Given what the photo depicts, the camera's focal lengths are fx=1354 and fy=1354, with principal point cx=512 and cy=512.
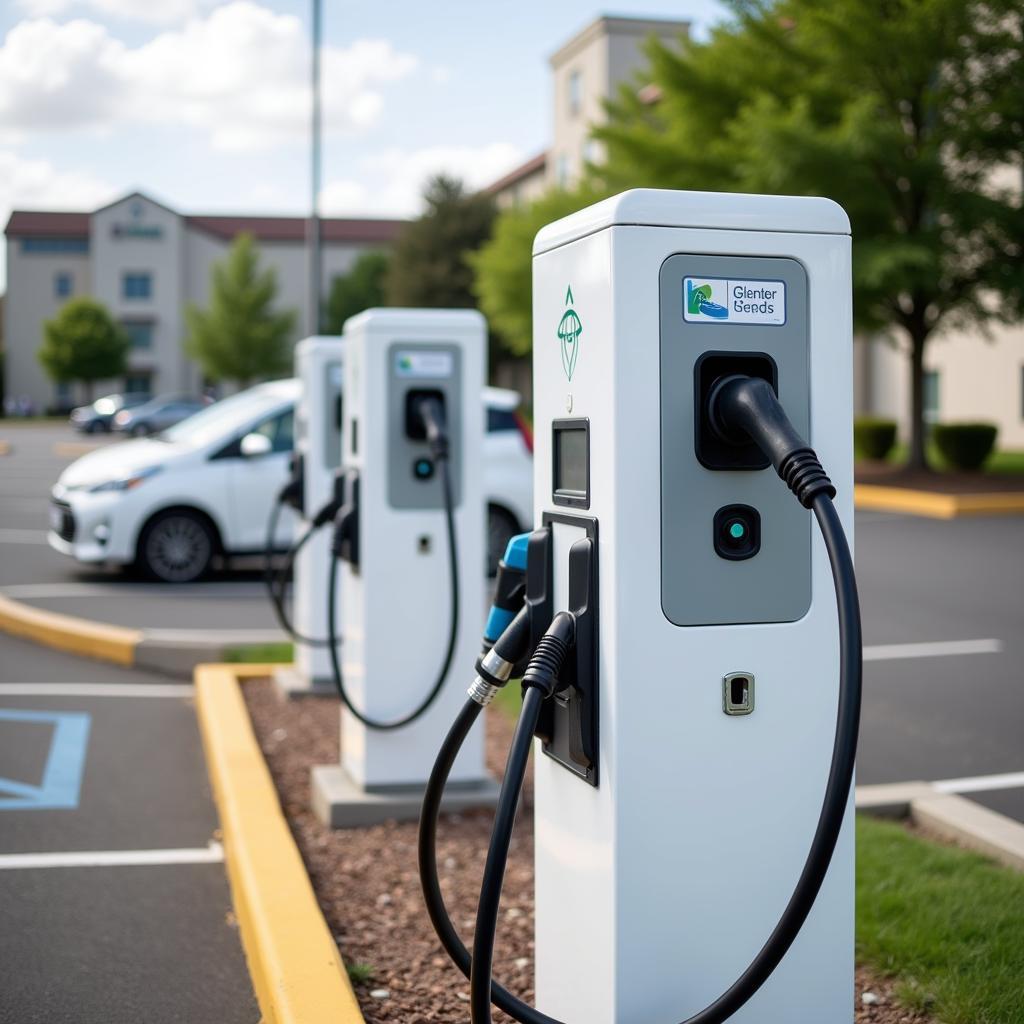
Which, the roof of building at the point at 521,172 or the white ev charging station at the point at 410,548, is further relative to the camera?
the roof of building at the point at 521,172

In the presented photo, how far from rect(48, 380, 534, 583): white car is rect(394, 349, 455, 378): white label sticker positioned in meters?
6.35

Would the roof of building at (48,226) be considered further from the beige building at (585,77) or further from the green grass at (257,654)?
the green grass at (257,654)

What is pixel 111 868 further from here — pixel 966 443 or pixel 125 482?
pixel 966 443

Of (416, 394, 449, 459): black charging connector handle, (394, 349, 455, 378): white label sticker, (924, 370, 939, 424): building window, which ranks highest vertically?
(924, 370, 939, 424): building window

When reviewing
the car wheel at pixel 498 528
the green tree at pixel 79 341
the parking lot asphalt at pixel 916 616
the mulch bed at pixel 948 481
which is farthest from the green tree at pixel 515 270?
the green tree at pixel 79 341

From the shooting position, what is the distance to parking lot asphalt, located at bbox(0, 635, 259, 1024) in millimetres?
3713

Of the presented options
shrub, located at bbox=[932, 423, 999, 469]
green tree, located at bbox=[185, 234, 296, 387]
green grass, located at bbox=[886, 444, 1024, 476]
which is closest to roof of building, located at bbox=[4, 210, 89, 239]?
green tree, located at bbox=[185, 234, 296, 387]

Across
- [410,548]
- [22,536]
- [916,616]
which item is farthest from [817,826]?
[22,536]

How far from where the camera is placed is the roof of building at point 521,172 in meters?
55.8

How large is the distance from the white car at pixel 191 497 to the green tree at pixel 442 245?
138 ft

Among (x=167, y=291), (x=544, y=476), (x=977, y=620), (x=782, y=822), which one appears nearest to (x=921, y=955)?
(x=782, y=822)

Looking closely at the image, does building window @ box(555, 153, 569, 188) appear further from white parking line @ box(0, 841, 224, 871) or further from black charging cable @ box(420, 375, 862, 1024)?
black charging cable @ box(420, 375, 862, 1024)

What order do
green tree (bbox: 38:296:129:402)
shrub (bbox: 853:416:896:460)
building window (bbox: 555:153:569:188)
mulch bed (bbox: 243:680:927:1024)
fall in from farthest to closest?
1. green tree (bbox: 38:296:129:402)
2. building window (bbox: 555:153:569:188)
3. shrub (bbox: 853:416:896:460)
4. mulch bed (bbox: 243:680:927:1024)

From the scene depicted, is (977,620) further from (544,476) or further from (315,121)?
(315,121)
